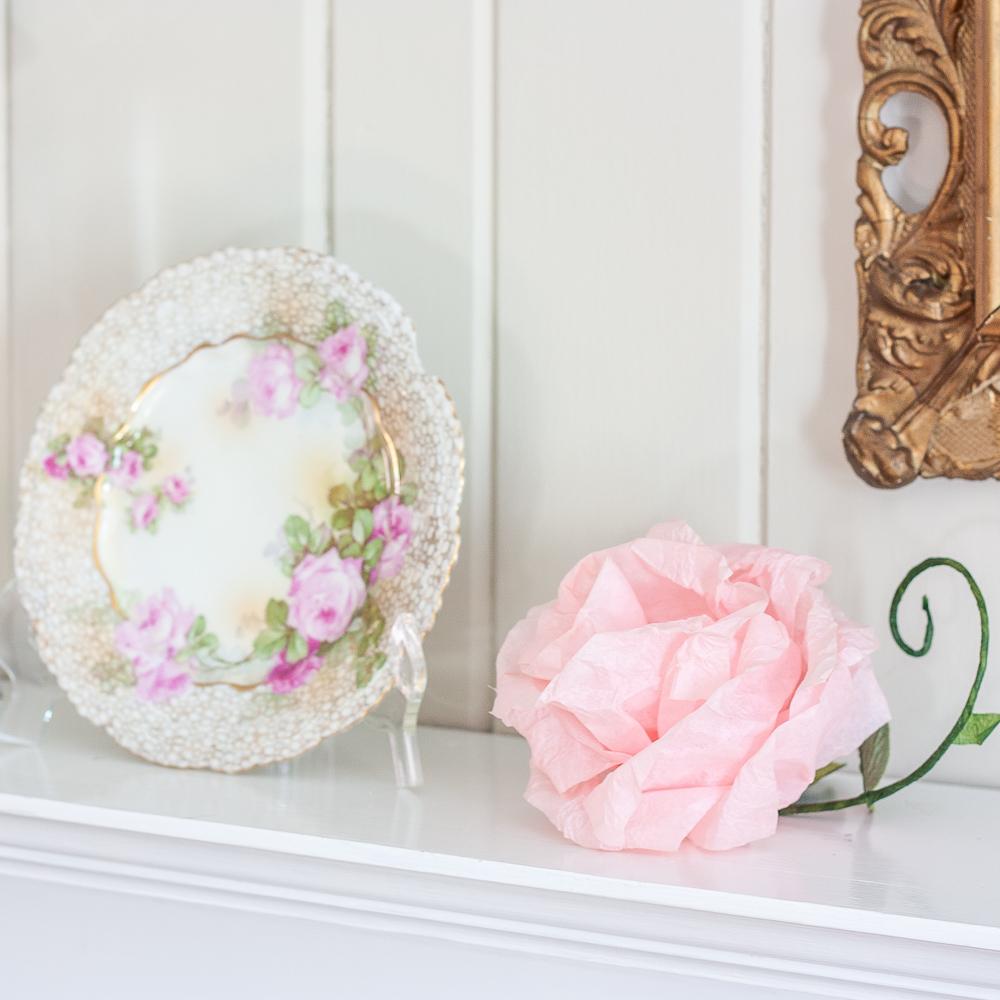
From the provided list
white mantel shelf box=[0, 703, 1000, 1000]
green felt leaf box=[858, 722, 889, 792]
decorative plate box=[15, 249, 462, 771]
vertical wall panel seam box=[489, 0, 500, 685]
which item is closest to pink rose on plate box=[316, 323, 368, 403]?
decorative plate box=[15, 249, 462, 771]

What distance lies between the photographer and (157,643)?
0.55 m

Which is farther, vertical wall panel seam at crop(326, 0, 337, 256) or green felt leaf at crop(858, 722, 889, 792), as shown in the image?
vertical wall panel seam at crop(326, 0, 337, 256)

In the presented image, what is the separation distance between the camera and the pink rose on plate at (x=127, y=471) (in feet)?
1.89

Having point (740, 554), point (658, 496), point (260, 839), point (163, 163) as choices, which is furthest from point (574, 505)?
point (163, 163)

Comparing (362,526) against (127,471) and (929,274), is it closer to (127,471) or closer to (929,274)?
(127,471)

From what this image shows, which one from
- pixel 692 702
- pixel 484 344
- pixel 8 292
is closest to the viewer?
pixel 692 702

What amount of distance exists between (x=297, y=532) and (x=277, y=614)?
0.05 m

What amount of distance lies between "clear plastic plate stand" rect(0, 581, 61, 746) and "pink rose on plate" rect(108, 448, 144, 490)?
0.29ft

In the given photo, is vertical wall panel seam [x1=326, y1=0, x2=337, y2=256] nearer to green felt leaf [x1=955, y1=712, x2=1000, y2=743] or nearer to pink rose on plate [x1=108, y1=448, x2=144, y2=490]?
pink rose on plate [x1=108, y1=448, x2=144, y2=490]

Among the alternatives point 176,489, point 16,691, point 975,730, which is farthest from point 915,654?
point 16,691

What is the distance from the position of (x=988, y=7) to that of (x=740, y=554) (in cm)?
29

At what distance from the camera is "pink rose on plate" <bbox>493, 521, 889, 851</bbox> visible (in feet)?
1.32

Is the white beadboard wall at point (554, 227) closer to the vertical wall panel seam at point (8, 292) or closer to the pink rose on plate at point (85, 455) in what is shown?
the vertical wall panel seam at point (8, 292)

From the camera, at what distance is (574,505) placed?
0.60 m
